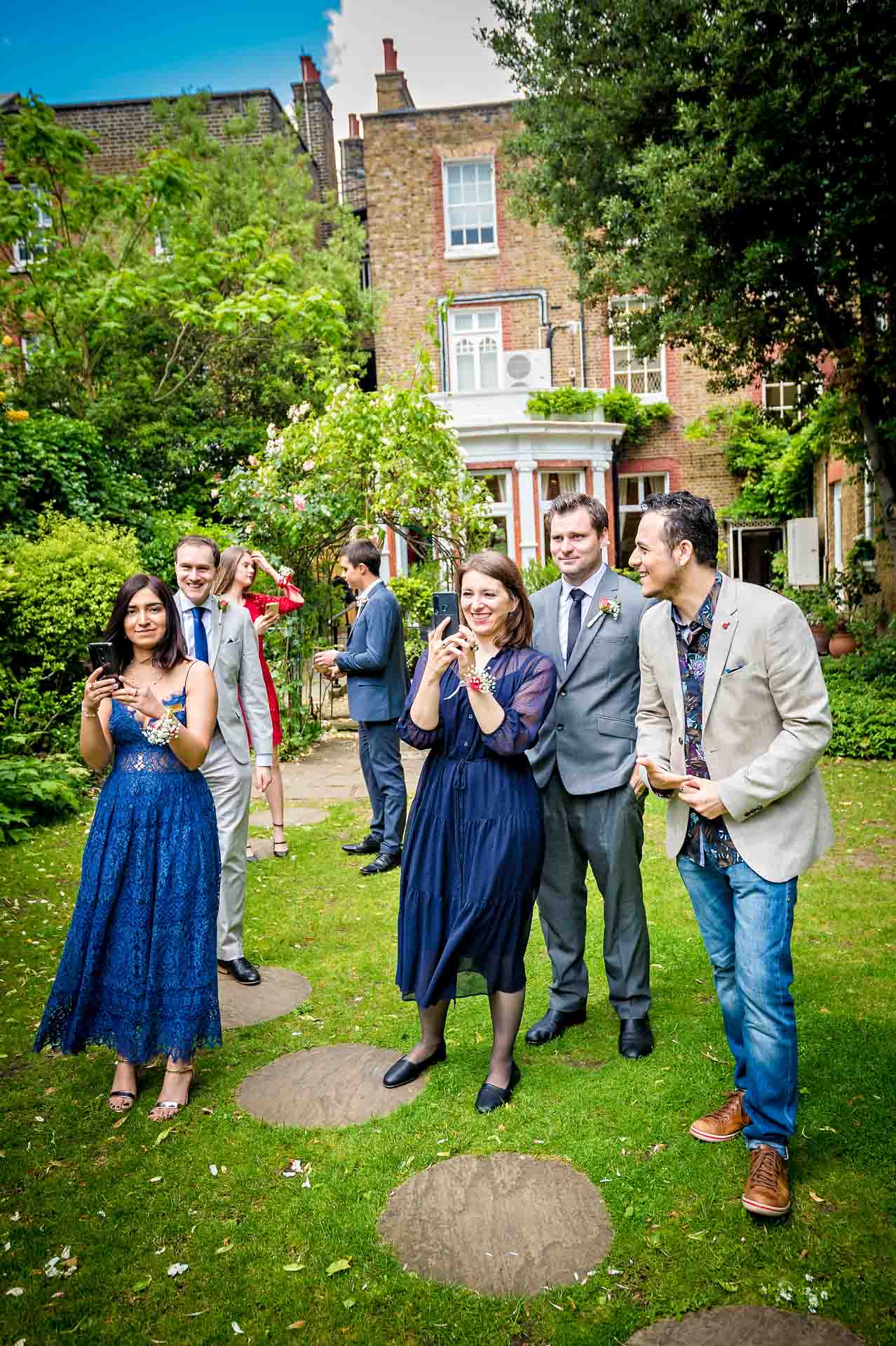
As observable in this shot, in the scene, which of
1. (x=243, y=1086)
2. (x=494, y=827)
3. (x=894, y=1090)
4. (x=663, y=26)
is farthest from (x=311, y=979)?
(x=663, y=26)

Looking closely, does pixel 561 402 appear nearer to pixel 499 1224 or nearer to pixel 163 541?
pixel 163 541

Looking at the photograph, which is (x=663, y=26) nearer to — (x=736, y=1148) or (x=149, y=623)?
(x=149, y=623)

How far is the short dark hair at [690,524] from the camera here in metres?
2.94

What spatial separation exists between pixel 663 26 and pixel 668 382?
11.4m

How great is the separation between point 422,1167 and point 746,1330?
3.71ft

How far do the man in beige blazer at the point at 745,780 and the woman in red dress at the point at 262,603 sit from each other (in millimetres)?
2770

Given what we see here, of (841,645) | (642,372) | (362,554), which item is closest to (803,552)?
(841,645)

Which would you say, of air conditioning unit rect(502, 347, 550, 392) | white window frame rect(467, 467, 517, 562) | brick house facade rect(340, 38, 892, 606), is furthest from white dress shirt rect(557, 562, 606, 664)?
air conditioning unit rect(502, 347, 550, 392)

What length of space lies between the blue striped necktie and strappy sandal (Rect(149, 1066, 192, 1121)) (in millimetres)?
1999

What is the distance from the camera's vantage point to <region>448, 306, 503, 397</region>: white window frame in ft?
70.2

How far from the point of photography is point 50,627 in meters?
9.03

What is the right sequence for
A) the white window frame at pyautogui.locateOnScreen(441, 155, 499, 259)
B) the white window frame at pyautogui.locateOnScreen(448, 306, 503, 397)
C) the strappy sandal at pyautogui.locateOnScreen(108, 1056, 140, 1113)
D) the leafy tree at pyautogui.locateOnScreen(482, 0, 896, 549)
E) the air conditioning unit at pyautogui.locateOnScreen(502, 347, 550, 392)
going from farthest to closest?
the white window frame at pyautogui.locateOnScreen(448, 306, 503, 397) < the white window frame at pyautogui.locateOnScreen(441, 155, 499, 259) < the air conditioning unit at pyautogui.locateOnScreen(502, 347, 550, 392) < the leafy tree at pyautogui.locateOnScreen(482, 0, 896, 549) < the strappy sandal at pyautogui.locateOnScreen(108, 1056, 140, 1113)

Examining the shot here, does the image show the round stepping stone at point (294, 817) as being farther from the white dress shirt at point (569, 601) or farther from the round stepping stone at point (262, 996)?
the white dress shirt at point (569, 601)

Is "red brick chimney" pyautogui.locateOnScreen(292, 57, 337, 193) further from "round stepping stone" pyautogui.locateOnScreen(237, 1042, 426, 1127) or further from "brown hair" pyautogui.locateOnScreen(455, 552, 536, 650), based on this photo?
"round stepping stone" pyautogui.locateOnScreen(237, 1042, 426, 1127)
